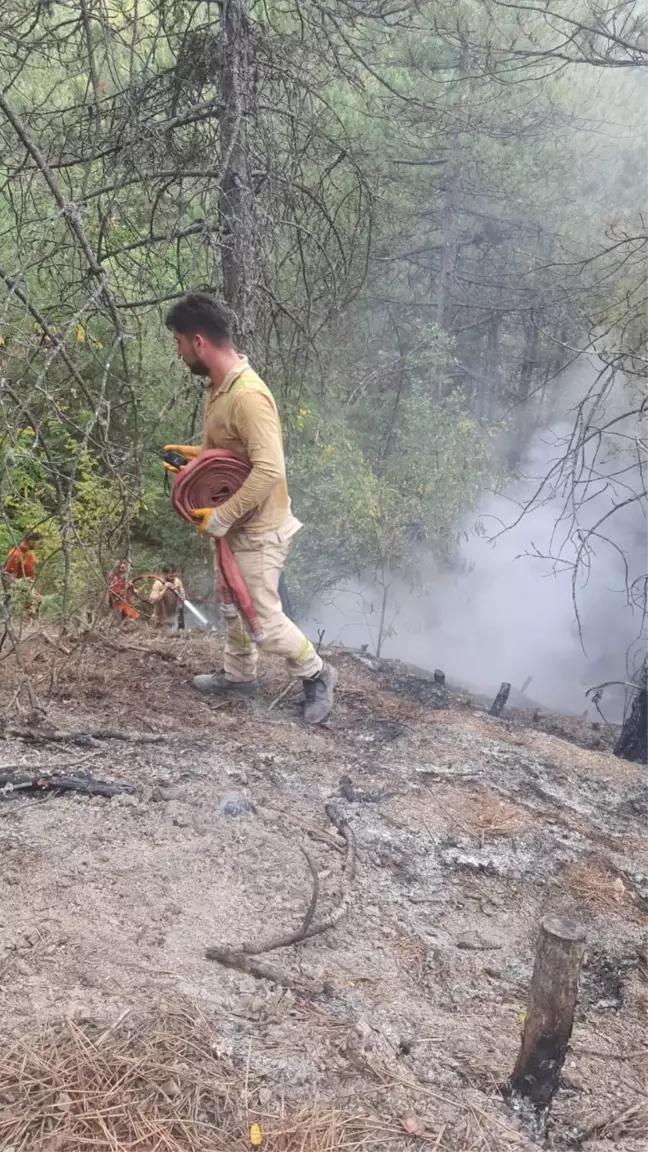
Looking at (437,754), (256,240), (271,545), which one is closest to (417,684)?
(437,754)

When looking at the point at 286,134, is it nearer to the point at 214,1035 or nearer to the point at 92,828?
the point at 92,828

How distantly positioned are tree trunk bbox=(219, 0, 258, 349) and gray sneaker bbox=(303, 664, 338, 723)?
2499 millimetres

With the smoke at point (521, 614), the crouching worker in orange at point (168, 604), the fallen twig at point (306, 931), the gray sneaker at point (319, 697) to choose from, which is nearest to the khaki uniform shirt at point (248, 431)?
the gray sneaker at point (319, 697)

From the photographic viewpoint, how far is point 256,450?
3.83 meters

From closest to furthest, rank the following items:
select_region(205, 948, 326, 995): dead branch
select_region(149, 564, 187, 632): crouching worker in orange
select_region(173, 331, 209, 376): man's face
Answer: select_region(205, 948, 326, 995): dead branch
select_region(173, 331, 209, 376): man's face
select_region(149, 564, 187, 632): crouching worker in orange

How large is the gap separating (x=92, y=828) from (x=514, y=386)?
692 inches

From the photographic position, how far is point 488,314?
16734 millimetres

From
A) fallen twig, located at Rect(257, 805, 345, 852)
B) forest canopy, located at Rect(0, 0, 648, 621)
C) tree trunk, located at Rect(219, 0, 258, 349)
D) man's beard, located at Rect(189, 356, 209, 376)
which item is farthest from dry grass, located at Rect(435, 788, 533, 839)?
tree trunk, located at Rect(219, 0, 258, 349)

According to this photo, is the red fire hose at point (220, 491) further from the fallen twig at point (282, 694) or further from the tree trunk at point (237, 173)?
the tree trunk at point (237, 173)

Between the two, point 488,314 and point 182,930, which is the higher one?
point 488,314

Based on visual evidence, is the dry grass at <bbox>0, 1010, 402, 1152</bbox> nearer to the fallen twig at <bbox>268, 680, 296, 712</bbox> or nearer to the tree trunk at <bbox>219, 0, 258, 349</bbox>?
the fallen twig at <bbox>268, 680, 296, 712</bbox>

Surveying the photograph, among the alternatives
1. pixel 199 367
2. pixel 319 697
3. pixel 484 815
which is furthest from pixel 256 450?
pixel 484 815

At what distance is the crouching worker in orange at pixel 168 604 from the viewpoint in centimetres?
744

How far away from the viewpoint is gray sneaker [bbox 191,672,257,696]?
4637 mm
